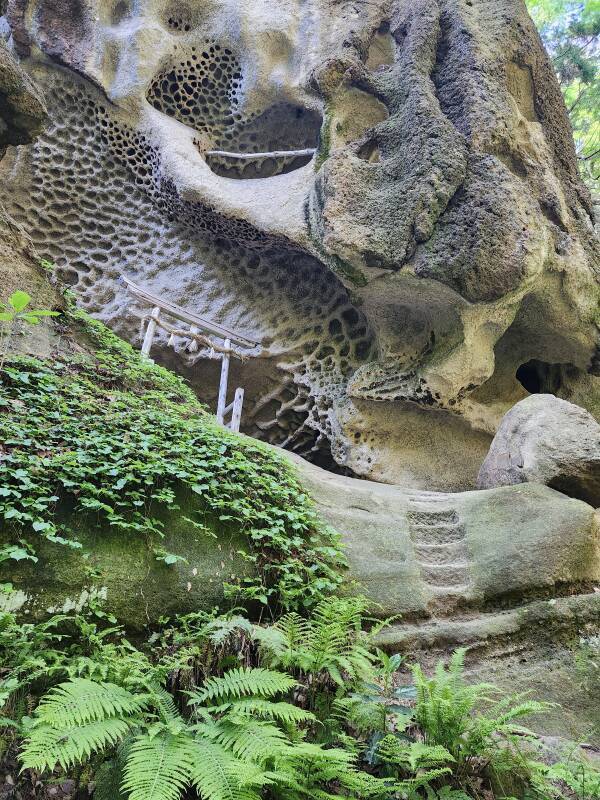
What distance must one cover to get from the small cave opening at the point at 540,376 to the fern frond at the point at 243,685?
8.27m

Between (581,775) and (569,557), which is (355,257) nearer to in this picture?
(569,557)

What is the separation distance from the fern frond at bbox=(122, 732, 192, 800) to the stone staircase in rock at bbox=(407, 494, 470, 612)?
3.10m

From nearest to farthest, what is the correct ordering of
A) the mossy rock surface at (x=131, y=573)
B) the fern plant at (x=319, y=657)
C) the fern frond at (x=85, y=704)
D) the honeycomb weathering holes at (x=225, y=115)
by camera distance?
the fern frond at (x=85, y=704) < the fern plant at (x=319, y=657) < the mossy rock surface at (x=131, y=573) < the honeycomb weathering holes at (x=225, y=115)

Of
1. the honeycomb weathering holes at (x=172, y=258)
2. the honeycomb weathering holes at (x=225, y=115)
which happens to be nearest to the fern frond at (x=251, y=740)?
the honeycomb weathering holes at (x=172, y=258)

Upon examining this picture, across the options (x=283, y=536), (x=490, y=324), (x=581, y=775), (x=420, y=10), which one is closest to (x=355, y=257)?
(x=490, y=324)

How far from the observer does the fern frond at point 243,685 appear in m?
3.00

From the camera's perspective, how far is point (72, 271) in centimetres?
1053

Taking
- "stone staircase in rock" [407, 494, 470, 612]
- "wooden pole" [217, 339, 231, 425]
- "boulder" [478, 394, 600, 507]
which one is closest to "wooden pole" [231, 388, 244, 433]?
"wooden pole" [217, 339, 231, 425]

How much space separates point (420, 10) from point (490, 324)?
5274 millimetres

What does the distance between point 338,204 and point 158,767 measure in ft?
22.7

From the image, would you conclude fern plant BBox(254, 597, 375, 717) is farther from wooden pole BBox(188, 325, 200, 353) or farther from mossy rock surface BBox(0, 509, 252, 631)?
wooden pole BBox(188, 325, 200, 353)

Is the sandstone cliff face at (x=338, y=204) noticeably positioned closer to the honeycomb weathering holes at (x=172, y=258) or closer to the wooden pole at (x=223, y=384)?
the honeycomb weathering holes at (x=172, y=258)

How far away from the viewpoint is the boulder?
645 cm

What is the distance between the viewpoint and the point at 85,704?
2699 mm
